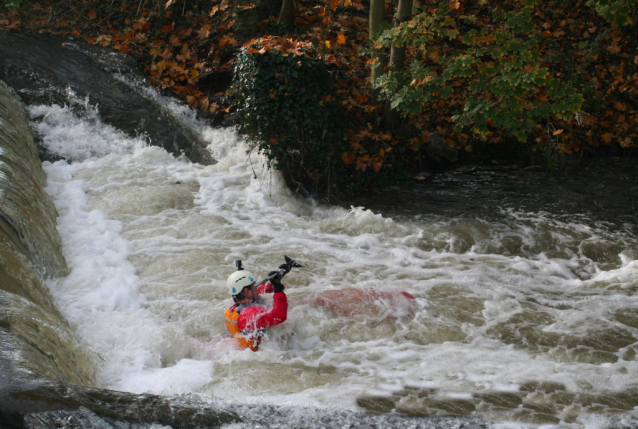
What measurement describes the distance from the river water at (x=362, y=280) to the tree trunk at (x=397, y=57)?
1.29 m

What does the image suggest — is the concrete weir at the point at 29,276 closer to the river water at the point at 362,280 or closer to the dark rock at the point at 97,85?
the river water at the point at 362,280

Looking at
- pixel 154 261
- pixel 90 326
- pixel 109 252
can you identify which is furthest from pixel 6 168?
pixel 90 326

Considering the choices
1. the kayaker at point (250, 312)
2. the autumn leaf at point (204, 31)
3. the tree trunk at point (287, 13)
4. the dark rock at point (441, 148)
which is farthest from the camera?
the autumn leaf at point (204, 31)

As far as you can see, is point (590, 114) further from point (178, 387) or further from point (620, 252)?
point (178, 387)

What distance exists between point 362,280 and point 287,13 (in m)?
6.43

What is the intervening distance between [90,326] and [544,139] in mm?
7798

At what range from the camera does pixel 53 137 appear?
28.2 ft

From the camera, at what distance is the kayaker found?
160 inches

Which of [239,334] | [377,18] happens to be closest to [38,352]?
[239,334]

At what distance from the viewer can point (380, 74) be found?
7977 millimetres

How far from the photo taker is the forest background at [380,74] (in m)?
6.69

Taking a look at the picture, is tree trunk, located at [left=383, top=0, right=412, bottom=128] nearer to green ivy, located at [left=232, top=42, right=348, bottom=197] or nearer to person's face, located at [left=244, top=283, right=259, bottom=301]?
green ivy, located at [left=232, top=42, right=348, bottom=197]

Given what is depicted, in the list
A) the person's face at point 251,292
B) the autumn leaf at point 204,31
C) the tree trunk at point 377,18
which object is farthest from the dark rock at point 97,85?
the person's face at point 251,292

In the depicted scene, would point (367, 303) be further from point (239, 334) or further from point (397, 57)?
point (397, 57)
